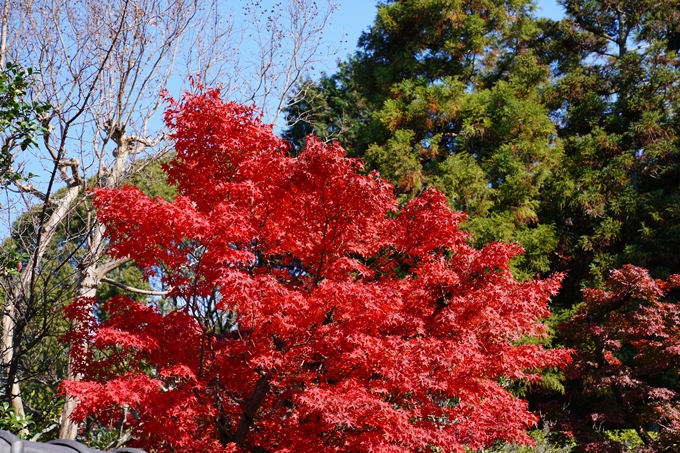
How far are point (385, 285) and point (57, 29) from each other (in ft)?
17.2

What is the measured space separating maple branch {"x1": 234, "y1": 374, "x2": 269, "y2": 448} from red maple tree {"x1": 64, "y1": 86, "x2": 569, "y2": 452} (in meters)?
0.02

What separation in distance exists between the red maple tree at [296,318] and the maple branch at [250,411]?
0.06ft

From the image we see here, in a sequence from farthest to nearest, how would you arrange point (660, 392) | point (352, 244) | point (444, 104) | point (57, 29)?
point (444, 104) < point (660, 392) < point (57, 29) < point (352, 244)

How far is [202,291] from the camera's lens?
601 cm

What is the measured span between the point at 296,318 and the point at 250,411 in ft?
3.79

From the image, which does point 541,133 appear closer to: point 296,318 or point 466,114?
point 466,114

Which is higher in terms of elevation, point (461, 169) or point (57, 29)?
point (461, 169)

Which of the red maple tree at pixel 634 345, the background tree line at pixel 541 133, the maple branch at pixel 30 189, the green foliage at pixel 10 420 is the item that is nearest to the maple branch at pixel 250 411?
the green foliage at pixel 10 420

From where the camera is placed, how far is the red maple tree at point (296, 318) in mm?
5484

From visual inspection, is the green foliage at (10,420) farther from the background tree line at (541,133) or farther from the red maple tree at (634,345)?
the background tree line at (541,133)

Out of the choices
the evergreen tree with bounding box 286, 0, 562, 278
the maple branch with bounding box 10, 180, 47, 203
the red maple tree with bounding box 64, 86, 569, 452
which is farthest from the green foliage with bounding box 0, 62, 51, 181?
the evergreen tree with bounding box 286, 0, 562, 278

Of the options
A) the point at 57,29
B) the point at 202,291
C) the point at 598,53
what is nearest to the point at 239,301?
the point at 202,291

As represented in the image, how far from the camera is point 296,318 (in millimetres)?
5867

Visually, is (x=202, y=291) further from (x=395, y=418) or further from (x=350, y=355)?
(x=395, y=418)
